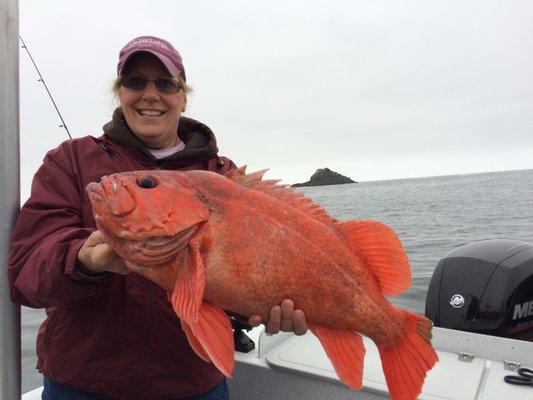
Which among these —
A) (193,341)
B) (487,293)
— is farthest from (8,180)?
(487,293)

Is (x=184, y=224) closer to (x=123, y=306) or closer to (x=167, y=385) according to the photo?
(x=123, y=306)

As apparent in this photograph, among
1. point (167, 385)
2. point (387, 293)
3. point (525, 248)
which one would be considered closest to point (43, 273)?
point (167, 385)

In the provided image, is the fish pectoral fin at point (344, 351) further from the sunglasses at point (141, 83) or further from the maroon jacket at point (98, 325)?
the sunglasses at point (141, 83)

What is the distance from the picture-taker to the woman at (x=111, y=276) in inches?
72.9

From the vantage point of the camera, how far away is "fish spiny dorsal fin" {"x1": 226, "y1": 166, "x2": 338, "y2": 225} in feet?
6.88

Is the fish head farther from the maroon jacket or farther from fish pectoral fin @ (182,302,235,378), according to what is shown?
the maroon jacket

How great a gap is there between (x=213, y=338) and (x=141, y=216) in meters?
0.53

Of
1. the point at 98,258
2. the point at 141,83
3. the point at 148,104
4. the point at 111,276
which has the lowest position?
the point at 111,276

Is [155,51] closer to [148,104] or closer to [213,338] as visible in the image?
[148,104]

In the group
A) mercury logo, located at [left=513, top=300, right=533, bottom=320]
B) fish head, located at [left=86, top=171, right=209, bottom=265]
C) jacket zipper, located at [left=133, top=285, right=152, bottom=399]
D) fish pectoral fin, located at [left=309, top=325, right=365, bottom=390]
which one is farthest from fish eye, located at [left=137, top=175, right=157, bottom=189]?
mercury logo, located at [left=513, top=300, right=533, bottom=320]

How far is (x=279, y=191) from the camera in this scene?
7.03 feet

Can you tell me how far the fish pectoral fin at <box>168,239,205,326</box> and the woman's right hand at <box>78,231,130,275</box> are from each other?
251 mm

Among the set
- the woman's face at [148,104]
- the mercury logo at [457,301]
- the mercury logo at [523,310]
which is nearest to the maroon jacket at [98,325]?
the woman's face at [148,104]

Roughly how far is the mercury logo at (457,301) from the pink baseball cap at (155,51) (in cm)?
297
